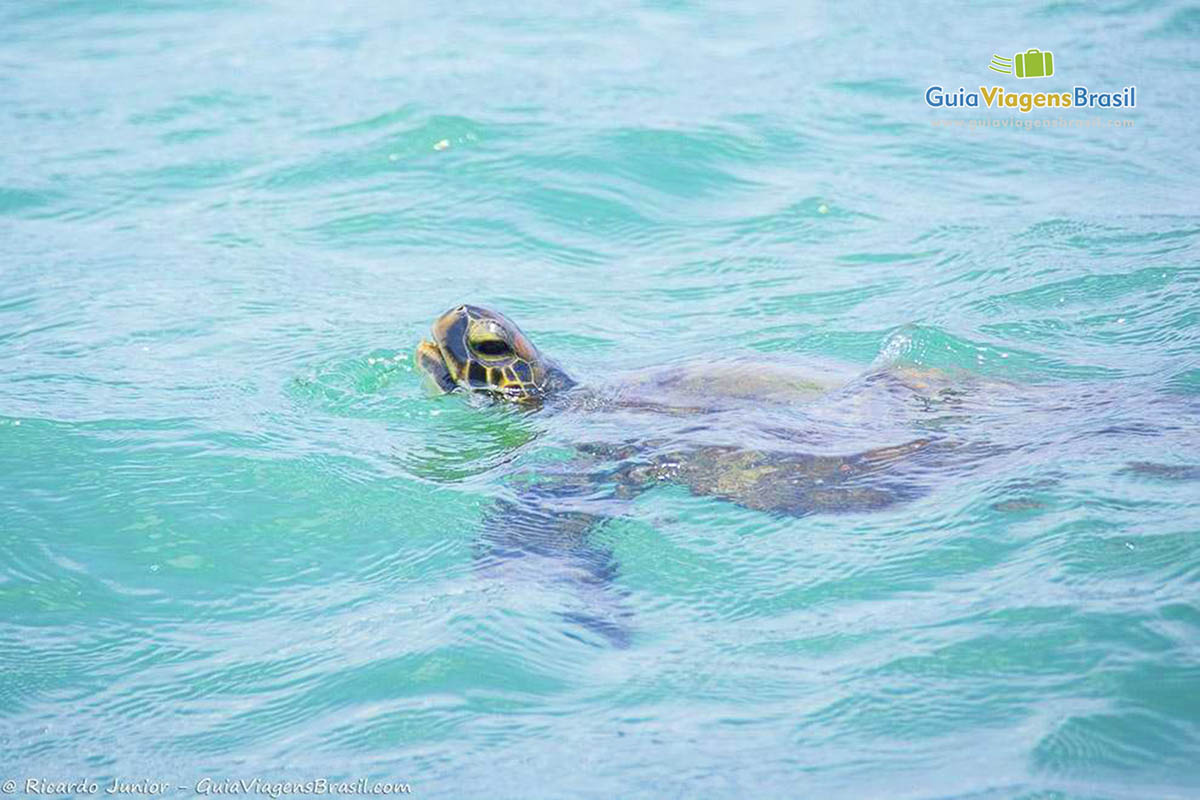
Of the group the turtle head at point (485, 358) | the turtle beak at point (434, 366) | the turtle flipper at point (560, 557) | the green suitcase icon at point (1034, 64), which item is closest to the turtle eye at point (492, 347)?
the turtle head at point (485, 358)

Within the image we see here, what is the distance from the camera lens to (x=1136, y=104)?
39.4 ft

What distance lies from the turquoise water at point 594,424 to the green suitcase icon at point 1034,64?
172 mm

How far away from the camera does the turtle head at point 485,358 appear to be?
6766 mm

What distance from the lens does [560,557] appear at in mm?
5582

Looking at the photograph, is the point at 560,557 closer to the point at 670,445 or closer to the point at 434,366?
the point at 670,445

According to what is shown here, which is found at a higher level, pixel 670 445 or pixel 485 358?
pixel 485 358

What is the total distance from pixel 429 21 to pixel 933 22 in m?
5.97

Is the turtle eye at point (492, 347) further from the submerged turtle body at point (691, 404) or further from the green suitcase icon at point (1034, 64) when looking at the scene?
the green suitcase icon at point (1034, 64)

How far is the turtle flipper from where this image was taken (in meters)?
5.13

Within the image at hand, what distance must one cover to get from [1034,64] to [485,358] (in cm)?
879

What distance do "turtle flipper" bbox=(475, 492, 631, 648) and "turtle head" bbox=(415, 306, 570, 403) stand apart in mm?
964

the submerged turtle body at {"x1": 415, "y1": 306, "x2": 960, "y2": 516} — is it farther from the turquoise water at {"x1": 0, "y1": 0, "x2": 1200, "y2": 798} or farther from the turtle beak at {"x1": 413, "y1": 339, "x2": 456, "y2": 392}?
the turquoise water at {"x1": 0, "y1": 0, "x2": 1200, "y2": 798}

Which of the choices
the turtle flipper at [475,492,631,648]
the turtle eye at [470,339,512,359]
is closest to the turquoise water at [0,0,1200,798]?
the turtle flipper at [475,492,631,648]

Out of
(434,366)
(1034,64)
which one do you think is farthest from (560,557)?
(1034,64)
